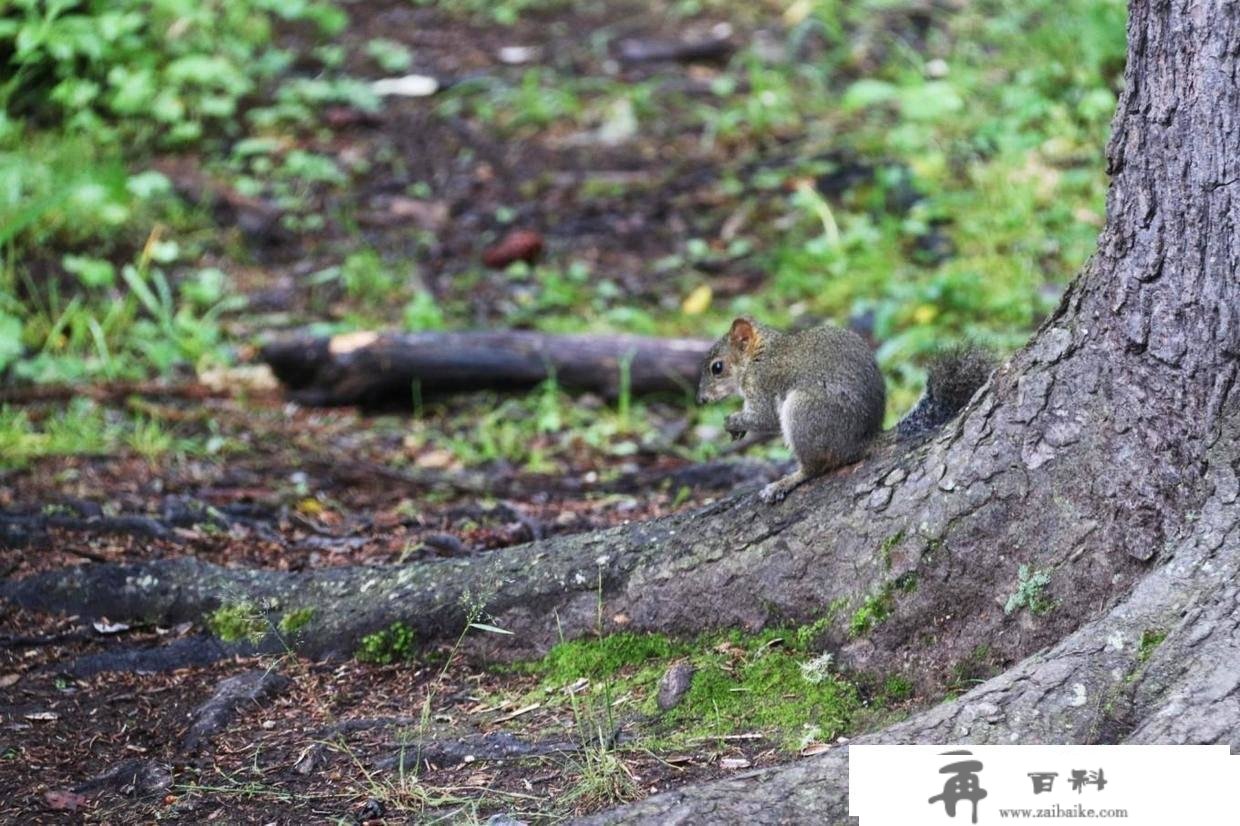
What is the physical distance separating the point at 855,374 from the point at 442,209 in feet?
14.9

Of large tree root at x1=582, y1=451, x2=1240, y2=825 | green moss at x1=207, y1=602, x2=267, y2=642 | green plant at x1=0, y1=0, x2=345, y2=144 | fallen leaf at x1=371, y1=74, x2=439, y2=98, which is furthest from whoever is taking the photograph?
fallen leaf at x1=371, y1=74, x2=439, y2=98

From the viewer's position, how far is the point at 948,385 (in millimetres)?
3113

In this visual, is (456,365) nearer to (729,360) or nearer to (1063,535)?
(729,360)

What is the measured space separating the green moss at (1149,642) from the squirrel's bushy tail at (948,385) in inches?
33.0

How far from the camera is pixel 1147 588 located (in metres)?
2.41

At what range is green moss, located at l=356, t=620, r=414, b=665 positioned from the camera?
10.7 feet

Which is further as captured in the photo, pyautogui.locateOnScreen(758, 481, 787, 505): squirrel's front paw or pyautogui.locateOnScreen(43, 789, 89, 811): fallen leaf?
pyautogui.locateOnScreen(758, 481, 787, 505): squirrel's front paw

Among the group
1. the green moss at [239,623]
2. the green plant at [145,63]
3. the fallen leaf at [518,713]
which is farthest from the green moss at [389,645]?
the green plant at [145,63]

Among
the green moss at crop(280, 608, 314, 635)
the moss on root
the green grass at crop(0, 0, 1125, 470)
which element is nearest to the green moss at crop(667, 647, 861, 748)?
the moss on root

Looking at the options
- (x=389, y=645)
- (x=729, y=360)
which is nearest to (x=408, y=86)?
(x=729, y=360)

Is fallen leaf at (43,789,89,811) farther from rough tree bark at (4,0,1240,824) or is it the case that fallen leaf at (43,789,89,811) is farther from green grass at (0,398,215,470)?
green grass at (0,398,215,470)

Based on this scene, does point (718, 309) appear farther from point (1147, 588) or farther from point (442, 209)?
point (1147, 588)

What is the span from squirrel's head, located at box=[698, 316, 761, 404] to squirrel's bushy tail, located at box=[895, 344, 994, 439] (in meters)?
0.73

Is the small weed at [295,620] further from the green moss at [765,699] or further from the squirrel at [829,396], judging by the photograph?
the squirrel at [829,396]
